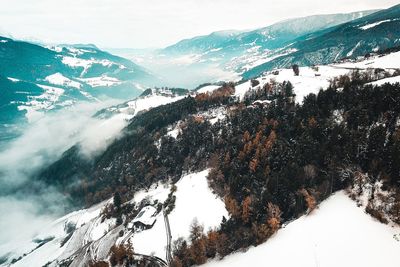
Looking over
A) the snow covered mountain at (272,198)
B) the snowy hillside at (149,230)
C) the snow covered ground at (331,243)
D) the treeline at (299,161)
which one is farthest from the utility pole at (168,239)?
the snow covered ground at (331,243)

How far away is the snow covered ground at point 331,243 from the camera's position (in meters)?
82.0

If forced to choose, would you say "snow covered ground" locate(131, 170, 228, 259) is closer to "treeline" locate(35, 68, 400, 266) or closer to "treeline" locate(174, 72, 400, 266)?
"treeline" locate(35, 68, 400, 266)

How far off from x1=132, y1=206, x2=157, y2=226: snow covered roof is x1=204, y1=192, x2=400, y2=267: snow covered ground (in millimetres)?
46871

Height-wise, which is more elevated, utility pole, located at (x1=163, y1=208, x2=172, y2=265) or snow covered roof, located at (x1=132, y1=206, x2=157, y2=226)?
utility pole, located at (x1=163, y1=208, x2=172, y2=265)

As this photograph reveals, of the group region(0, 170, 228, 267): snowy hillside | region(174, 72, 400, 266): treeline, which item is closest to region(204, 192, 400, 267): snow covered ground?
region(174, 72, 400, 266): treeline

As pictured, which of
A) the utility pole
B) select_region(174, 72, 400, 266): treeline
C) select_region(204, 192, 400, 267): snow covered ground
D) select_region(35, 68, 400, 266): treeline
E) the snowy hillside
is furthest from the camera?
the snowy hillside

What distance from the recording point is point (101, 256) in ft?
477

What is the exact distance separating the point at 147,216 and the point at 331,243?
86.3m

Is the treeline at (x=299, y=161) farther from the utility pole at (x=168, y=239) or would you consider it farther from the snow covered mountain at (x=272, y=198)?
the utility pole at (x=168, y=239)

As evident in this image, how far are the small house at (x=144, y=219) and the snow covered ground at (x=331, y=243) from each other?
151ft

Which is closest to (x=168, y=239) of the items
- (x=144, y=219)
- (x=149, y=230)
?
(x=149, y=230)

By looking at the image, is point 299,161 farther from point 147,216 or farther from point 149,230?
point 147,216

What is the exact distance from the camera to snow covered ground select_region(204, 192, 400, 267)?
82.0 meters

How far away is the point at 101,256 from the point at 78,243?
128 ft
